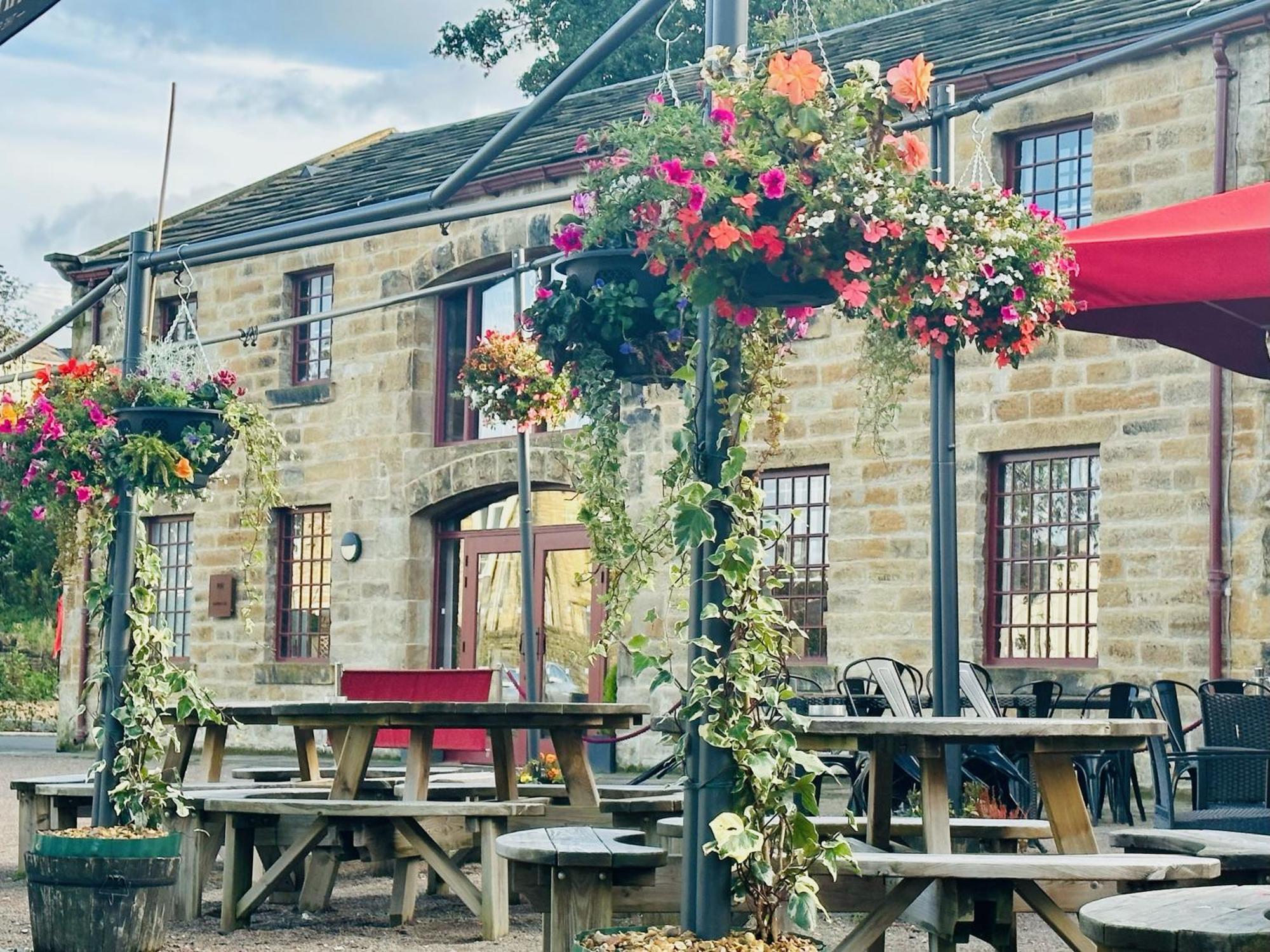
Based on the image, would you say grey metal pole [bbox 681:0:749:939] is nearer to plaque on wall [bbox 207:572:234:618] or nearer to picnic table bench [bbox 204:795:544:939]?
picnic table bench [bbox 204:795:544:939]

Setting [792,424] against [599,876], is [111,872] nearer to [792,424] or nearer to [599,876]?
[599,876]

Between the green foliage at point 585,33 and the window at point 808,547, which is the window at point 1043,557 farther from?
the green foliage at point 585,33

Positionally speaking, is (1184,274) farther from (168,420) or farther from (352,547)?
(352,547)

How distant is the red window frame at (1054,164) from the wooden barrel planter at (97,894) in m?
8.56

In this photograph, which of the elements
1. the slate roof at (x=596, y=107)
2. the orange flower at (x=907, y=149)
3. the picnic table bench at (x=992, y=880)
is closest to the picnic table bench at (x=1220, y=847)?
the picnic table bench at (x=992, y=880)

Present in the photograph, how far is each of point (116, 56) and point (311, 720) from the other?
2.69 meters

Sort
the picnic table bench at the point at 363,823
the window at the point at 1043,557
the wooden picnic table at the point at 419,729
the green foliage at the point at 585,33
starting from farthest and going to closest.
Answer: the green foliage at the point at 585,33 < the window at the point at 1043,557 < the wooden picnic table at the point at 419,729 < the picnic table bench at the point at 363,823

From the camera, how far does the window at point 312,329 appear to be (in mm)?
18938

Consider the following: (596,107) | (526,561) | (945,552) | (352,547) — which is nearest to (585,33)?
(596,107)

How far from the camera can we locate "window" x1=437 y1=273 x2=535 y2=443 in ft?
58.1

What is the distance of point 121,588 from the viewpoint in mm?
7027

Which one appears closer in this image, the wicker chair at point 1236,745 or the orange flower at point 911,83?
the orange flower at point 911,83

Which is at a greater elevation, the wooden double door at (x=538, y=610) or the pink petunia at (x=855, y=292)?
the pink petunia at (x=855, y=292)

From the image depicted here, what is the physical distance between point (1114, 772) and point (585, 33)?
1859 cm
